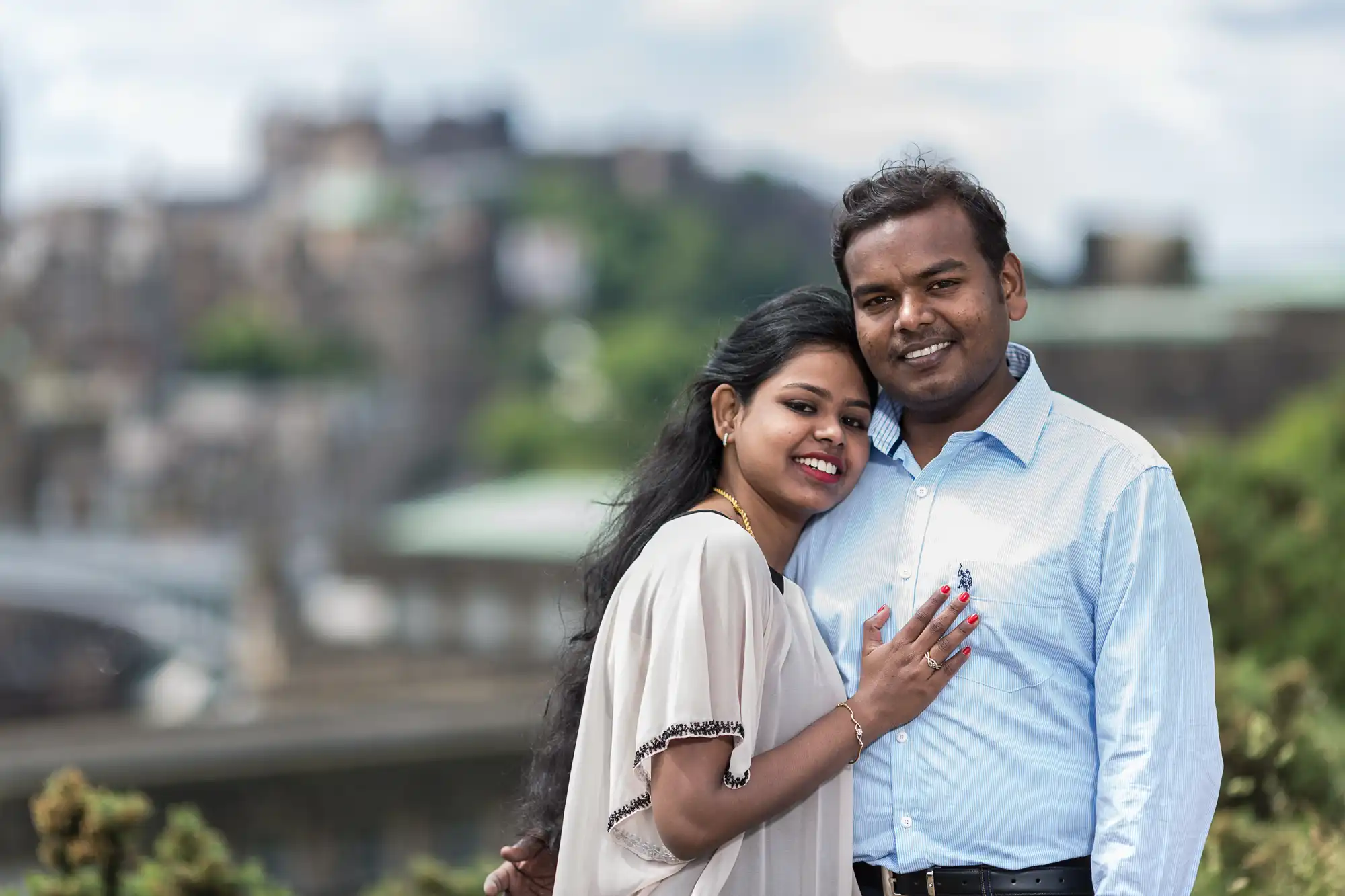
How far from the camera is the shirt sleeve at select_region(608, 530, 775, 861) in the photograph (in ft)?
5.85

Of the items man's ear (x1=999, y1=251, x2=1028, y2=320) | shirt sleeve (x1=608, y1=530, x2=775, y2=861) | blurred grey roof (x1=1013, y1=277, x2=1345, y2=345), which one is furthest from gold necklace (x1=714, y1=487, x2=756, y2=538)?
blurred grey roof (x1=1013, y1=277, x2=1345, y2=345)

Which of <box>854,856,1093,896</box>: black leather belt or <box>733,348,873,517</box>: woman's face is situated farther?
<box>733,348,873,517</box>: woman's face

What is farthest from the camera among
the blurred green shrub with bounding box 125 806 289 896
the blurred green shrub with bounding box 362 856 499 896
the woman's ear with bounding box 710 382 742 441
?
the blurred green shrub with bounding box 362 856 499 896

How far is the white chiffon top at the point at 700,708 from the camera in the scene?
1797 millimetres

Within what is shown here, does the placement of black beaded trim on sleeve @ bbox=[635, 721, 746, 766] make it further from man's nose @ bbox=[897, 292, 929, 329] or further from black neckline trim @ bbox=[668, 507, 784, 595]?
man's nose @ bbox=[897, 292, 929, 329]

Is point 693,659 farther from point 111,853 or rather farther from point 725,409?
point 111,853

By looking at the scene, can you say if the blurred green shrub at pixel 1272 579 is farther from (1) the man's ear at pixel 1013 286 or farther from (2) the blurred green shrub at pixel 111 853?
(1) the man's ear at pixel 1013 286

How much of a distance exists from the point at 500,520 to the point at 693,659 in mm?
28839

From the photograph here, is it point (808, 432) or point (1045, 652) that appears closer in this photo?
point (1045, 652)

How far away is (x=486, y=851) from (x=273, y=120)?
60922mm

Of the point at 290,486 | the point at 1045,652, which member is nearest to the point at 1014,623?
the point at 1045,652

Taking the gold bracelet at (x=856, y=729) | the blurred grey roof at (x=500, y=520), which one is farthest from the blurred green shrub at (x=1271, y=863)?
the blurred grey roof at (x=500, y=520)

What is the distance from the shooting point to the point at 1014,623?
184cm

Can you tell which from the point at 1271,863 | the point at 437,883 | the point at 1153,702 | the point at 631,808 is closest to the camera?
the point at 1153,702
